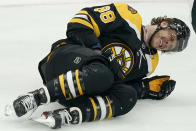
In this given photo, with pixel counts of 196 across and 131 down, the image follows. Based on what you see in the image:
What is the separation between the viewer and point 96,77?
135 centimetres

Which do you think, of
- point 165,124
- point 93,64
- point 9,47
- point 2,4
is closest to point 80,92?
point 93,64

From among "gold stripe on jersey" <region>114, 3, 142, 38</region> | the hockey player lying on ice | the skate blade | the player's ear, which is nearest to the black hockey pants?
the hockey player lying on ice

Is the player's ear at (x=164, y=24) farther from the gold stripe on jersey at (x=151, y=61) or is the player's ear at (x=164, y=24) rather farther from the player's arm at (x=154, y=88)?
the player's arm at (x=154, y=88)

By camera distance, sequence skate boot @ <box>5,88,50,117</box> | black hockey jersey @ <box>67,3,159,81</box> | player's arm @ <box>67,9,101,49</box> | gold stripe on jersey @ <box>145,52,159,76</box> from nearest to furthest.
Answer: skate boot @ <box>5,88,50,117</box>, player's arm @ <box>67,9,101,49</box>, black hockey jersey @ <box>67,3,159,81</box>, gold stripe on jersey @ <box>145,52,159,76</box>

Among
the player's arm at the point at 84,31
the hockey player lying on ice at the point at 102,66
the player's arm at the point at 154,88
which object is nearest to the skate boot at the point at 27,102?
the hockey player lying on ice at the point at 102,66

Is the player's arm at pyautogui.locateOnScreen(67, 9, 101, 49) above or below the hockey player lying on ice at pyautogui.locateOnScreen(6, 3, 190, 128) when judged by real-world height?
above

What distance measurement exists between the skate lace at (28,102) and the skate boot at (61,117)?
4cm

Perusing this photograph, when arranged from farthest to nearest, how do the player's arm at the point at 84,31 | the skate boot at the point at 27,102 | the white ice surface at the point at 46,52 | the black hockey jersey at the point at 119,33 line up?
the black hockey jersey at the point at 119,33, the player's arm at the point at 84,31, the white ice surface at the point at 46,52, the skate boot at the point at 27,102

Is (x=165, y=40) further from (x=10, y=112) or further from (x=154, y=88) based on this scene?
(x=10, y=112)

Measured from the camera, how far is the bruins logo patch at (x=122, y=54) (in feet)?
5.48

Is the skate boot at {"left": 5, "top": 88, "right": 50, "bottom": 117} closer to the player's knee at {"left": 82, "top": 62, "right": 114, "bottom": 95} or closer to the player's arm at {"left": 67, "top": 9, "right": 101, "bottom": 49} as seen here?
the player's knee at {"left": 82, "top": 62, "right": 114, "bottom": 95}

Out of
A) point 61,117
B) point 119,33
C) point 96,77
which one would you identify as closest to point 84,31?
point 119,33

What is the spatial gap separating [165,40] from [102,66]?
0.42 metres

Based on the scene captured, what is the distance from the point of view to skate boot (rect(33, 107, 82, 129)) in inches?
51.1
